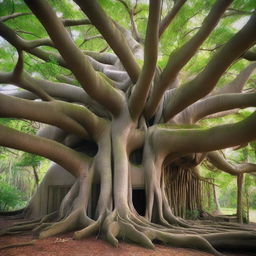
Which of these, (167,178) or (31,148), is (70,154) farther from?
(167,178)

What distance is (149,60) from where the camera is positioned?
512 cm

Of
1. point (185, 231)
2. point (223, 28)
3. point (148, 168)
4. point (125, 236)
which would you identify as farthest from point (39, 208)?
point (223, 28)

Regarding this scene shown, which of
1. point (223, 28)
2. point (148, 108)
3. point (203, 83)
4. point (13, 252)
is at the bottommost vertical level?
point (13, 252)

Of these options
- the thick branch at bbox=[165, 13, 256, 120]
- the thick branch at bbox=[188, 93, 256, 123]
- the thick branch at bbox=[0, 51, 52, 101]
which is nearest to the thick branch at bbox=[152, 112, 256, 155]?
the thick branch at bbox=[165, 13, 256, 120]

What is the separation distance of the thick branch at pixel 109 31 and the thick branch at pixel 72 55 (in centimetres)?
49

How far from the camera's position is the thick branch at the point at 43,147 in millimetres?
5125

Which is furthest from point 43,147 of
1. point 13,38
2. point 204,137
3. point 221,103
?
point 221,103

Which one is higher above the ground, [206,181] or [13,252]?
[206,181]

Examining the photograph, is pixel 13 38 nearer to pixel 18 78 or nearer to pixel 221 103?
pixel 18 78

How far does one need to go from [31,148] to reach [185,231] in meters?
3.26

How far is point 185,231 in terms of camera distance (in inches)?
205

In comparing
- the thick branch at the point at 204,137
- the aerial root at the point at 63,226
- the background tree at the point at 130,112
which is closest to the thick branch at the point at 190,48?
the background tree at the point at 130,112

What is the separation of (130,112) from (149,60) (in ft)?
7.93

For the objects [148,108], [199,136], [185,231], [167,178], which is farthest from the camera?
[167,178]
